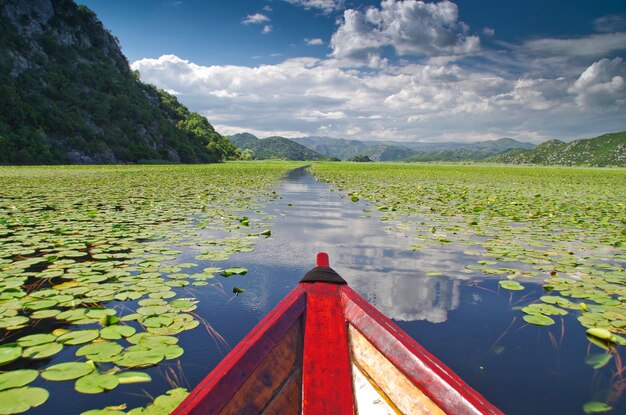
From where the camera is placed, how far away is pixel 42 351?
235 cm

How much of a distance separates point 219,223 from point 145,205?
293 centimetres

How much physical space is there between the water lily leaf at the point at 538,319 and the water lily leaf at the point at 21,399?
335 centimetres

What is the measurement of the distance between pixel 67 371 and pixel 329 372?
1528 mm

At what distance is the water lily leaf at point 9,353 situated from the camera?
7.29 ft

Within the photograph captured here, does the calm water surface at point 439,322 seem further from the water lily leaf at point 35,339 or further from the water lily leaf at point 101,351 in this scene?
the water lily leaf at point 35,339

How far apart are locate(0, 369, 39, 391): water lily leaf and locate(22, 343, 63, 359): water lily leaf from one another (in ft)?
→ 0.49

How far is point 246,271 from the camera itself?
4270 mm

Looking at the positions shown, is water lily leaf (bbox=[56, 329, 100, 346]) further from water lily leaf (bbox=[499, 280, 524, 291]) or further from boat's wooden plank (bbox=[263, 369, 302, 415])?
water lily leaf (bbox=[499, 280, 524, 291])

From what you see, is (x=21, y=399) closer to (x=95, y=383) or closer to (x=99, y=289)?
(x=95, y=383)

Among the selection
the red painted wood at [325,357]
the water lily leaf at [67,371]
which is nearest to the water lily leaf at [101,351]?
the water lily leaf at [67,371]


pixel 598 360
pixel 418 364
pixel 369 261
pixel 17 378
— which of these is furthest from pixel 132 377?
pixel 369 261

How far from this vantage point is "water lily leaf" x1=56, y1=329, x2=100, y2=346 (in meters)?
2.48

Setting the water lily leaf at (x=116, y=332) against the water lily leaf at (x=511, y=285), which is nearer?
the water lily leaf at (x=116, y=332)

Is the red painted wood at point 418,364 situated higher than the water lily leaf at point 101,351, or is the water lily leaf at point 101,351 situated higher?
the red painted wood at point 418,364
